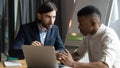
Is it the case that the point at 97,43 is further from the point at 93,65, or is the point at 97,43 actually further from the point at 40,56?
the point at 40,56

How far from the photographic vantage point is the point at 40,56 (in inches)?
81.6

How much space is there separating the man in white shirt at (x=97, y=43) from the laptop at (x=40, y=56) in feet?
0.30

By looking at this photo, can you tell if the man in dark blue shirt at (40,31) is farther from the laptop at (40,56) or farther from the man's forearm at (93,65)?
the man's forearm at (93,65)

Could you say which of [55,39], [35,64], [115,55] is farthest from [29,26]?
[115,55]

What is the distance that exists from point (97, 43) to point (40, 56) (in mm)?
503

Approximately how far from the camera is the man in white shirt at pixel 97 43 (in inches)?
79.0

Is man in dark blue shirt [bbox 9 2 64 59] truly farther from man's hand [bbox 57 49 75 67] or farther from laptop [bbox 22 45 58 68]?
man's hand [bbox 57 49 75 67]

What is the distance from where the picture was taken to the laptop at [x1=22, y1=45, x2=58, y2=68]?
1.99 meters

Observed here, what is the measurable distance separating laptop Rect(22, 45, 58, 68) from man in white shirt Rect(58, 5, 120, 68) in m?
0.09

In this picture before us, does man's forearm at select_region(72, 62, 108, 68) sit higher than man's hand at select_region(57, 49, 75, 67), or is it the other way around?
man's hand at select_region(57, 49, 75, 67)

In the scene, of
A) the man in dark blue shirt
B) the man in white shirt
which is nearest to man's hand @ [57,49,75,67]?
the man in white shirt

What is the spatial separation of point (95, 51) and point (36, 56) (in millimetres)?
522

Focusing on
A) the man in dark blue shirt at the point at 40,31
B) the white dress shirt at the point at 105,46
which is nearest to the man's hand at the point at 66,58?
the white dress shirt at the point at 105,46

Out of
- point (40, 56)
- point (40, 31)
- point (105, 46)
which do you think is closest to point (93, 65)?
point (105, 46)
